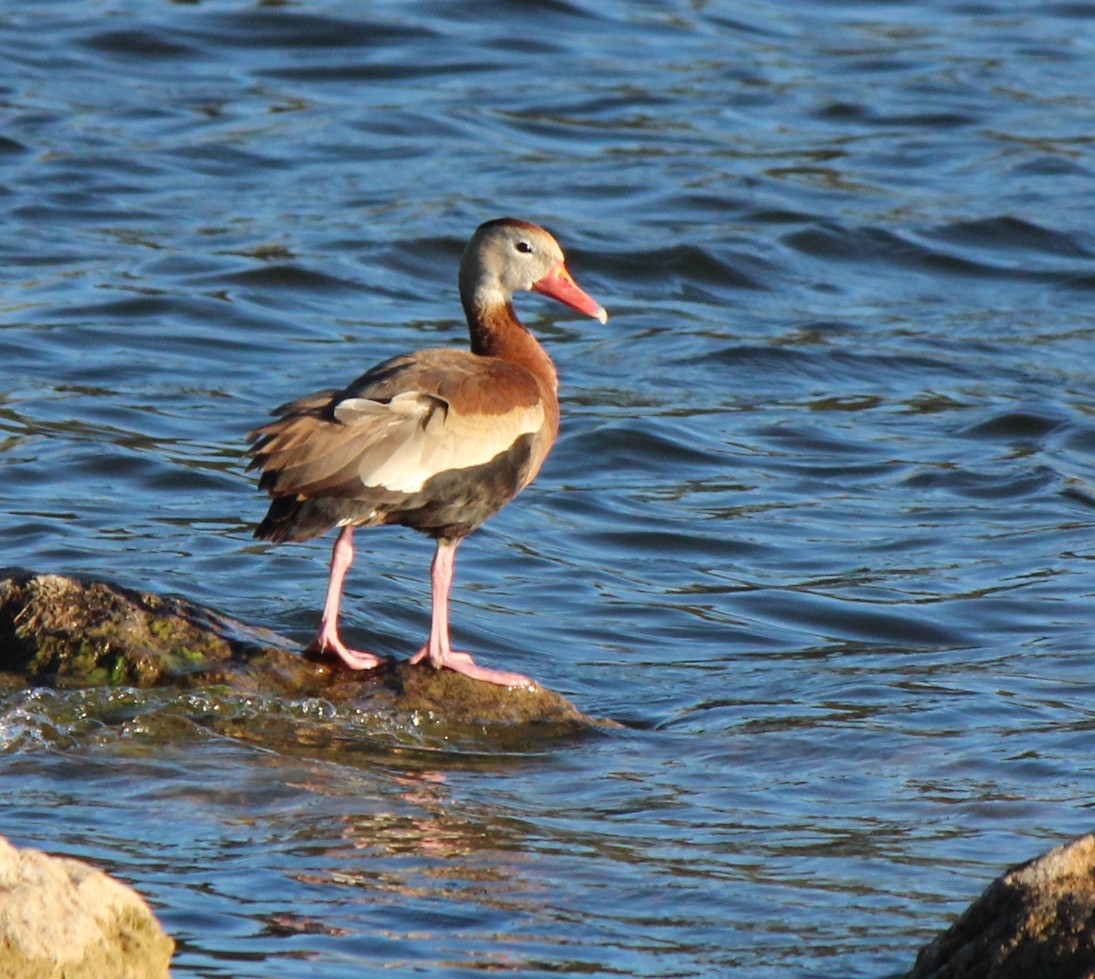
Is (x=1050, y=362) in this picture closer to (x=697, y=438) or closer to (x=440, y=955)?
(x=697, y=438)

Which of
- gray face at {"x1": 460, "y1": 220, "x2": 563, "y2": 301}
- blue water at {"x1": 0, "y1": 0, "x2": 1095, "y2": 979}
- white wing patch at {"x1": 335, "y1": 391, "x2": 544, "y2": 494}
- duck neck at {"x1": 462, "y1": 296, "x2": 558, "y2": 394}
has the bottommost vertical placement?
blue water at {"x1": 0, "y1": 0, "x2": 1095, "y2": 979}

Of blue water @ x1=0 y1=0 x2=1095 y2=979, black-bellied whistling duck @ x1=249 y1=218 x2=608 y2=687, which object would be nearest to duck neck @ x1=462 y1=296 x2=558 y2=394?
black-bellied whistling duck @ x1=249 y1=218 x2=608 y2=687

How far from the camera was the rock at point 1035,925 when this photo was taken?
405 centimetres

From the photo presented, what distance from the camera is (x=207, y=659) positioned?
268 inches

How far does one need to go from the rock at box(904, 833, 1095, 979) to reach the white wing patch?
291 cm

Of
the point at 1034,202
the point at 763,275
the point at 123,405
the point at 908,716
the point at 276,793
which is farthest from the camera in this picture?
the point at 1034,202

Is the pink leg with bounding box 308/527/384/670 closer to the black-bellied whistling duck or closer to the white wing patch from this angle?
the black-bellied whistling duck

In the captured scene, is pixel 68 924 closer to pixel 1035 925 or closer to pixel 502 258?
pixel 1035 925

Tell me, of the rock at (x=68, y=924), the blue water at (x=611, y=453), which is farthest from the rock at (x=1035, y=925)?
the rock at (x=68, y=924)

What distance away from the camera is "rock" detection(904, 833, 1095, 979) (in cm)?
405

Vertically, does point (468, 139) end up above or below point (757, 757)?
above

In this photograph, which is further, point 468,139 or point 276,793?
point 468,139

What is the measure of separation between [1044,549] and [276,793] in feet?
16.7

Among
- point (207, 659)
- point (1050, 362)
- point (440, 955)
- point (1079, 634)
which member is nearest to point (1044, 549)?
point (1079, 634)
